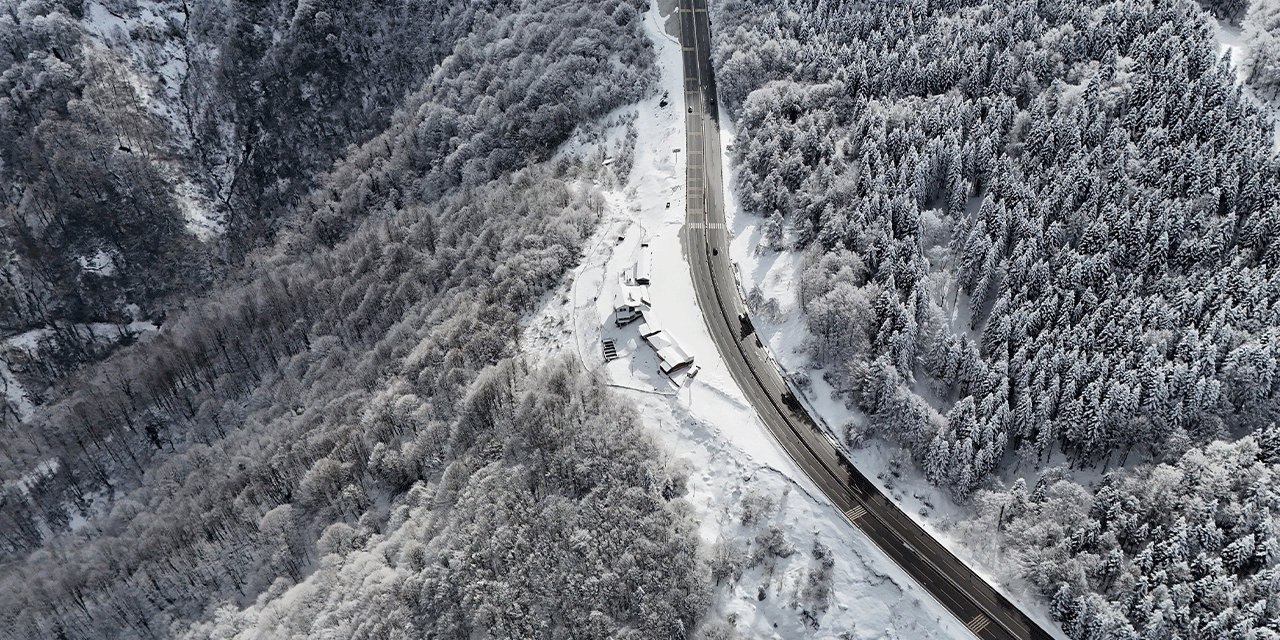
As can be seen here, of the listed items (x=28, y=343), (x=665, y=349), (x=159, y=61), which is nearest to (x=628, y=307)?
(x=665, y=349)

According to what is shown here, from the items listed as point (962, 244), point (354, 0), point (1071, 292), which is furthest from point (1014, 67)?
point (354, 0)

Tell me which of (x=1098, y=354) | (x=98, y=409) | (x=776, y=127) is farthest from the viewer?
(x=98, y=409)

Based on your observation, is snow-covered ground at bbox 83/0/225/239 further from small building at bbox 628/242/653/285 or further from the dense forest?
the dense forest

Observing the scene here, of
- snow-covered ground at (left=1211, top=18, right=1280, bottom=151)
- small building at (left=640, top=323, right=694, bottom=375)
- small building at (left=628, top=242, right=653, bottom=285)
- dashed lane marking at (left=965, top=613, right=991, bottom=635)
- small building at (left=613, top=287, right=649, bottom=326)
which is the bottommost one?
dashed lane marking at (left=965, top=613, right=991, bottom=635)

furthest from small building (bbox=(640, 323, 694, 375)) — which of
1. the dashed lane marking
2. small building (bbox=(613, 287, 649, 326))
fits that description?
the dashed lane marking

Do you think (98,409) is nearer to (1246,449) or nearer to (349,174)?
(349,174)

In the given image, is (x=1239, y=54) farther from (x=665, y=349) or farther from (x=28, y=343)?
(x=28, y=343)
